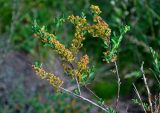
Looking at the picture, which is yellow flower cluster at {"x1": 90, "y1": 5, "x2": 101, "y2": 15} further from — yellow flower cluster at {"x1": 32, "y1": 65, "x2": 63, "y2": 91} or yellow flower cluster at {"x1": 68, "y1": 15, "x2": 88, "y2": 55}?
yellow flower cluster at {"x1": 32, "y1": 65, "x2": 63, "y2": 91}

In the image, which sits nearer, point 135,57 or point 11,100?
point 11,100

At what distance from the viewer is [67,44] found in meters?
3.25

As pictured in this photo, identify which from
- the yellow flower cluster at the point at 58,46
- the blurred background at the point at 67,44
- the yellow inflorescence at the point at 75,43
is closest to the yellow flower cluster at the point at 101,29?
the yellow inflorescence at the point at 75,43

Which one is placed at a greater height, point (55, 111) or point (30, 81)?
point (30, 81)

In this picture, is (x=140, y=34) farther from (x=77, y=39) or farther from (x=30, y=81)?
(x=77, y=39)

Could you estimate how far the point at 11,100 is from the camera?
10.7 ft

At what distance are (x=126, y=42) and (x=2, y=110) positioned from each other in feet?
3.62

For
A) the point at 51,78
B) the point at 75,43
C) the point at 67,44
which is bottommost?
the point at 51,78

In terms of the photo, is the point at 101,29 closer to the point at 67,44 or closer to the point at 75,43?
the point at 75,43

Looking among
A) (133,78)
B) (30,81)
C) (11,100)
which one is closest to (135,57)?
(133,78)

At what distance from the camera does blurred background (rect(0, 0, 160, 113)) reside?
3293 mm

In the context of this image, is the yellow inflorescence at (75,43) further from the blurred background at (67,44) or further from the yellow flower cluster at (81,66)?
the blurred background at (67,44)

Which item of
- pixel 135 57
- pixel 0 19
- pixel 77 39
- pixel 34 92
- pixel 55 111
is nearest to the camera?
pixel 77 39

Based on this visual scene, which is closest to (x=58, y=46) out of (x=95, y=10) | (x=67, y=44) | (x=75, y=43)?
(x=75, y=43)
